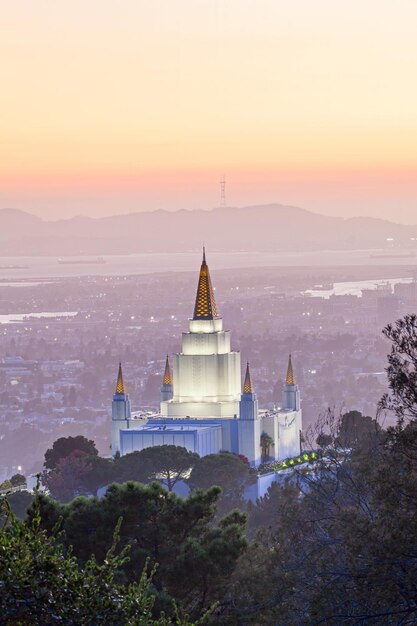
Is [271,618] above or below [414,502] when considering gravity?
below

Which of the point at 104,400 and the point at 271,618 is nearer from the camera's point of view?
the point at 271,618

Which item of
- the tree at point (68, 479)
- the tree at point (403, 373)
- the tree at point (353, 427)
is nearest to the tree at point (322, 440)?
the tree at point (353, 427)

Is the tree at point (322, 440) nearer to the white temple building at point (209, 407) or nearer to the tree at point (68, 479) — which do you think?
the tree at point (68, 479)

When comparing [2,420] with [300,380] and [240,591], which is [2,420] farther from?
[240,591]

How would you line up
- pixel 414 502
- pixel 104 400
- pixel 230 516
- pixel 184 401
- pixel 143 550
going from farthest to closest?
pixel 104 400 < pixel 184 401 < pixel 230 516 < pixel 143 550 < pixel 414 502

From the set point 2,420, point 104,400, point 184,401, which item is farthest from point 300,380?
point 184,401

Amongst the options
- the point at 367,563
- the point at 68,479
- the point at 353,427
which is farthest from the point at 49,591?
the point at 68,479

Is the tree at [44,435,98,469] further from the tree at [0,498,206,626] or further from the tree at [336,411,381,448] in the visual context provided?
the tree at [0,498,206,626]
